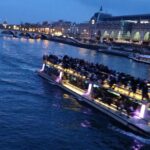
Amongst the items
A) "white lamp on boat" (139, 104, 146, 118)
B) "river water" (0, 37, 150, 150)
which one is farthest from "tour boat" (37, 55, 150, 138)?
"river water" (0, 37, 150, 150)

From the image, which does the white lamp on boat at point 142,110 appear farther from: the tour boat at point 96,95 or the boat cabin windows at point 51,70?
the boat cabin windows at point 51,70

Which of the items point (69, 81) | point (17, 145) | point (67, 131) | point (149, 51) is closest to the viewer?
point (17, 145)

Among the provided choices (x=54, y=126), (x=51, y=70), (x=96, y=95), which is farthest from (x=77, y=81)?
(x=54, y=126)

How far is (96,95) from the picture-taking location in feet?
111

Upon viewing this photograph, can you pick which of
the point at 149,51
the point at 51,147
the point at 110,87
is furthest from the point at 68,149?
the point at 149,51

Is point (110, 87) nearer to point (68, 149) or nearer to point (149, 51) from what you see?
point (68, 149)

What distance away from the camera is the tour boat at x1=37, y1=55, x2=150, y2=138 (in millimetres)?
27062

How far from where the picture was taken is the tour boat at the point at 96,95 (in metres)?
27.1

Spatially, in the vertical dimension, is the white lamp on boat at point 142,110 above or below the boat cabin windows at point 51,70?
above

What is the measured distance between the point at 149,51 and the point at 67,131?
370 feet

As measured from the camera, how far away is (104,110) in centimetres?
3095

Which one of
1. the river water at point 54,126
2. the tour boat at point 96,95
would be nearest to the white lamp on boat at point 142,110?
the tour boat at point 96,95

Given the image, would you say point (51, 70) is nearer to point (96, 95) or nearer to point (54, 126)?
point (96, 95)

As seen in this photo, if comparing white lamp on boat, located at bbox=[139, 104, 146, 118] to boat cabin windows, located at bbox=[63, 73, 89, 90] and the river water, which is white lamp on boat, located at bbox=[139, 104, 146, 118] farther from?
boat cabin windows, located at bbox=[63, 73, 89, 90]
